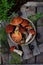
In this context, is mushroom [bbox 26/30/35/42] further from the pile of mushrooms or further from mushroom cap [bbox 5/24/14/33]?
mushroom cap [bbox 5/24/14/33]

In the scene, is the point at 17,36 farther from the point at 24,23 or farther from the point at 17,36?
the point at 24,23

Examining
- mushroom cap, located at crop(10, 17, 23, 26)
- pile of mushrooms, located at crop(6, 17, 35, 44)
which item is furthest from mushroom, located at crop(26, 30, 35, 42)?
mushroom cap, located at crop(10, 17, 23, 26)

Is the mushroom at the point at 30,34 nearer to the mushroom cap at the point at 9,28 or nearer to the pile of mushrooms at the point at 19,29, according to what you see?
the pile of mushrooms at the point at 19,29

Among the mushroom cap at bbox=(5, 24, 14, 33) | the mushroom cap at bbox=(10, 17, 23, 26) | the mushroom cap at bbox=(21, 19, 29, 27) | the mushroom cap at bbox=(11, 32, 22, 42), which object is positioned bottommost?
the mushroom cap at bbox=(11, 32, 22, 42)

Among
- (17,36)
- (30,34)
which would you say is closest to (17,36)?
(17,36)

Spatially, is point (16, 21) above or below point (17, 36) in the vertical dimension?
above

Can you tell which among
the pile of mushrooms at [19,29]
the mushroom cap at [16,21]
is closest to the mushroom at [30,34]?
the pile of mushrooms at [19,29]

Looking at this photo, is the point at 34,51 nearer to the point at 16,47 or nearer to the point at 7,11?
the point at 16,47

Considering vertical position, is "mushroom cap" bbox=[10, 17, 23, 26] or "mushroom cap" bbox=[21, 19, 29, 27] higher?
"mushroom cap" bbox=[10, 17, 23, 26]

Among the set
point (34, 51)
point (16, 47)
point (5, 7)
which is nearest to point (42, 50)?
point (34, 51)

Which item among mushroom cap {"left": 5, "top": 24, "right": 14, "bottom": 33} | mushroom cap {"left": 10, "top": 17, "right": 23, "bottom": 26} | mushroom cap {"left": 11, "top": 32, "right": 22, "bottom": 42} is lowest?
mushroom cap {"left": 11, "top": 32, "right": 22, "bottom": 42}

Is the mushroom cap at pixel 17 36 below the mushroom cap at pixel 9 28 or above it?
below
